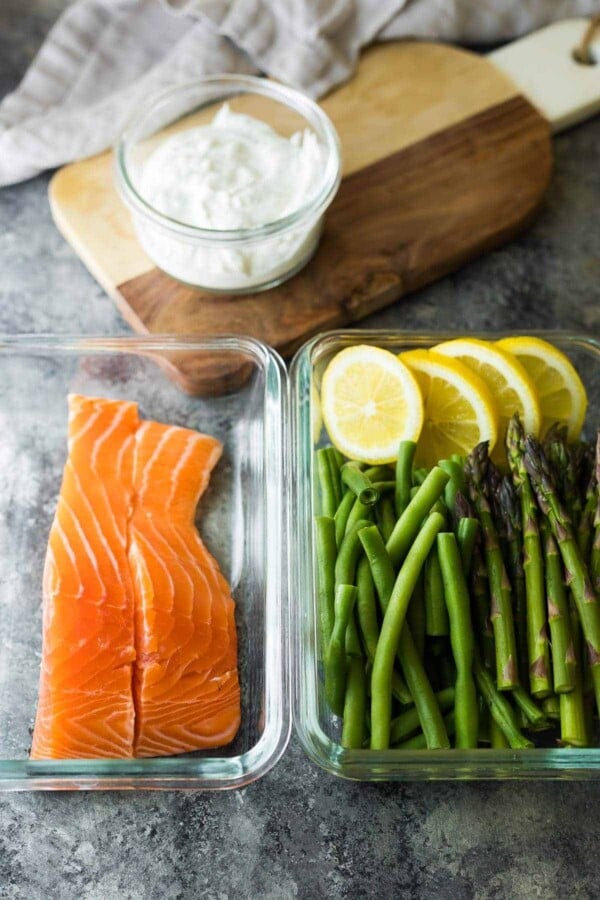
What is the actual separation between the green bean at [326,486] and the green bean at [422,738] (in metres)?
0.54

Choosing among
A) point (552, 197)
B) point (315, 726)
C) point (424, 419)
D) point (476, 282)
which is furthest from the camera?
point (552, 197)

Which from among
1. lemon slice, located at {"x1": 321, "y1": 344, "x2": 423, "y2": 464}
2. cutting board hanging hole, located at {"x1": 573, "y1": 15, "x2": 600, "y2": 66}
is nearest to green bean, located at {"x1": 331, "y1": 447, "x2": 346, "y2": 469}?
lemon slice, located at {"x1": 321, "y1": 344, "x2": 423, "y2": 464}

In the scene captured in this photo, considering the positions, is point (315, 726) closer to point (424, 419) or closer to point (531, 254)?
point (424, 419)

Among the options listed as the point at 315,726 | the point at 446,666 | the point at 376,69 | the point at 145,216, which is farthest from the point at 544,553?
the point at 376,69

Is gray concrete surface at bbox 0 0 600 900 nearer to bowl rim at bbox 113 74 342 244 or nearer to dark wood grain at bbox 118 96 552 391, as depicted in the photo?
dark wood grain at bbox 118 96 552 391

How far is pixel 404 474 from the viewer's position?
2.22m

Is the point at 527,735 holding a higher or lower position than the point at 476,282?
lower

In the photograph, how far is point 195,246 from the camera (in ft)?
8.36

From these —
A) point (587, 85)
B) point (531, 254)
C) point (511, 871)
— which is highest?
point (587, 85)

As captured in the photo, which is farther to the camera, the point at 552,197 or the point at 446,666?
the point at 552,197

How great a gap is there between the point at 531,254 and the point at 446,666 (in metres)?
1.53

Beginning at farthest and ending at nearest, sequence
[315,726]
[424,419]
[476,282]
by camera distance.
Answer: [476,282]
[424,419]
[315,726]

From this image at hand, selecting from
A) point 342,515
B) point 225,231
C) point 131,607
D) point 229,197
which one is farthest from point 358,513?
point 229,197

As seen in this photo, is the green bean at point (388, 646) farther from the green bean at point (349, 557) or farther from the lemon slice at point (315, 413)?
the lemon slice at point (315, 413)
